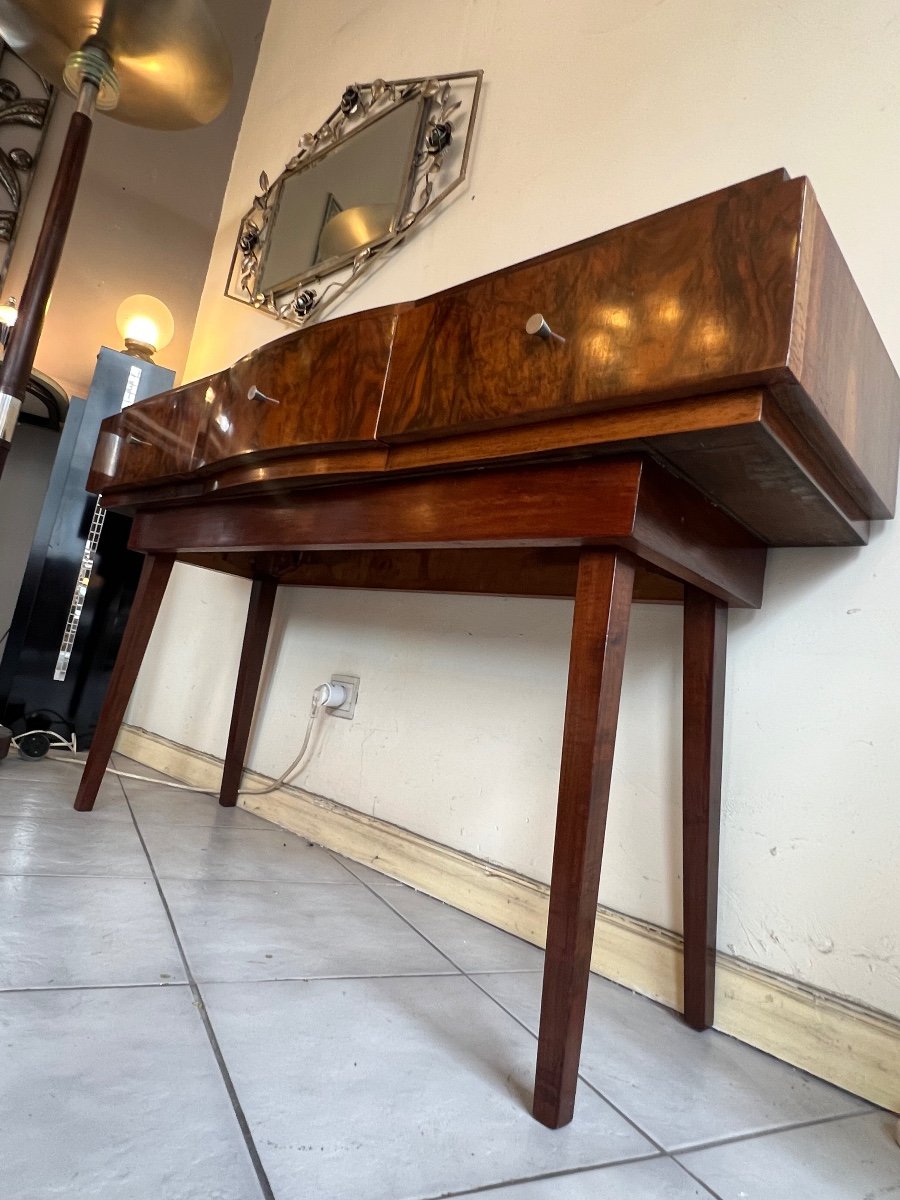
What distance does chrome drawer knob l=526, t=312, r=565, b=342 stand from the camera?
0.56 meters

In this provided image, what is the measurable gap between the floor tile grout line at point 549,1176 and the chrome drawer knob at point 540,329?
1.90ft

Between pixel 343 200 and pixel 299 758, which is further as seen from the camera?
pixel 343 200

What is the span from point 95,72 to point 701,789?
174 cm

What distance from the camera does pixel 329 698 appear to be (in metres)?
1.28

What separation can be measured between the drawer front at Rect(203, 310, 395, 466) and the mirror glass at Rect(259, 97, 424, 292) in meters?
0.76

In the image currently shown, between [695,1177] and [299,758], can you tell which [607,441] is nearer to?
[695,1177]

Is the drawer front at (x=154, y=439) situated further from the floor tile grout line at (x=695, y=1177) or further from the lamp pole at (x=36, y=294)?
the floor tile grout line at (x=695, y=1177)

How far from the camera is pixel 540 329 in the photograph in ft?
1.84

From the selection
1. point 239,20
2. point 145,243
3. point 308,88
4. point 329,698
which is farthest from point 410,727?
point 239,20

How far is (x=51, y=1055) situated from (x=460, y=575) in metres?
0.72

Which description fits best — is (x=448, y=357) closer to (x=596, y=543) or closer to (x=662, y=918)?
(x=596, y=543)

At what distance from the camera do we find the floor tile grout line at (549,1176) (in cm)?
42

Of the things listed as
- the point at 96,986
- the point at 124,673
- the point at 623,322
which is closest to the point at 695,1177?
the point at 96,986

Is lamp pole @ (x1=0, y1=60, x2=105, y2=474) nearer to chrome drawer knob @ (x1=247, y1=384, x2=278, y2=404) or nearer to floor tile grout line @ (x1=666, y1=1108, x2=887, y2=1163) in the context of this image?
chrome drawer knob @ (x1=247, y1=384, x2=278, y2=404)
